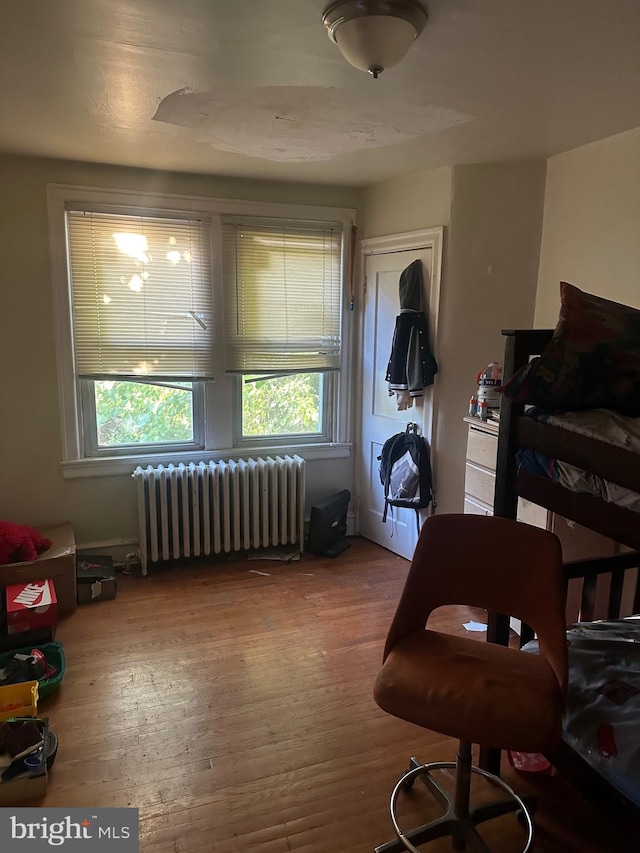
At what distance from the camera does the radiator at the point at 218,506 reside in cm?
368

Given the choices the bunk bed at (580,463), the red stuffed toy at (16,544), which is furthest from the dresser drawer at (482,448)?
the red stuffed toy at (16,544)

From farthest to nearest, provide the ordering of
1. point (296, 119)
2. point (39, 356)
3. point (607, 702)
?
point (39, 356) → point (296, 119) → point (607, 702)

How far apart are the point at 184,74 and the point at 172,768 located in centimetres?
244

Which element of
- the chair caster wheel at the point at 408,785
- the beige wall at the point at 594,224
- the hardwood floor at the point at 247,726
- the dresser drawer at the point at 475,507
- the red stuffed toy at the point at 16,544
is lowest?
the hardwood floor at the point at 247,726

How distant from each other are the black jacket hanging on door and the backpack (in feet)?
0.95

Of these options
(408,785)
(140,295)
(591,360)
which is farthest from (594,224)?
(408,785)

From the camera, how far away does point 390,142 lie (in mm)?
2852

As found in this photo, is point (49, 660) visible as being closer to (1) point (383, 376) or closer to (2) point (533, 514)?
(2) point (533, 514)

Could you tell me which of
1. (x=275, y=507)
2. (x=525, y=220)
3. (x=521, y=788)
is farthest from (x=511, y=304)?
(x=521, y=788)

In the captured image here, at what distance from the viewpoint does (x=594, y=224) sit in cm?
301

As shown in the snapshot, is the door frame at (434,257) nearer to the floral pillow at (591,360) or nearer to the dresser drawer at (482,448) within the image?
the dresser drawer at (482,448)

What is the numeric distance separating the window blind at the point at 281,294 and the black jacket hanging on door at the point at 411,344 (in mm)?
622

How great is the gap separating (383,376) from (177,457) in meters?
1.46

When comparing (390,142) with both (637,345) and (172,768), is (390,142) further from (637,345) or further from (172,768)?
(172,768)
